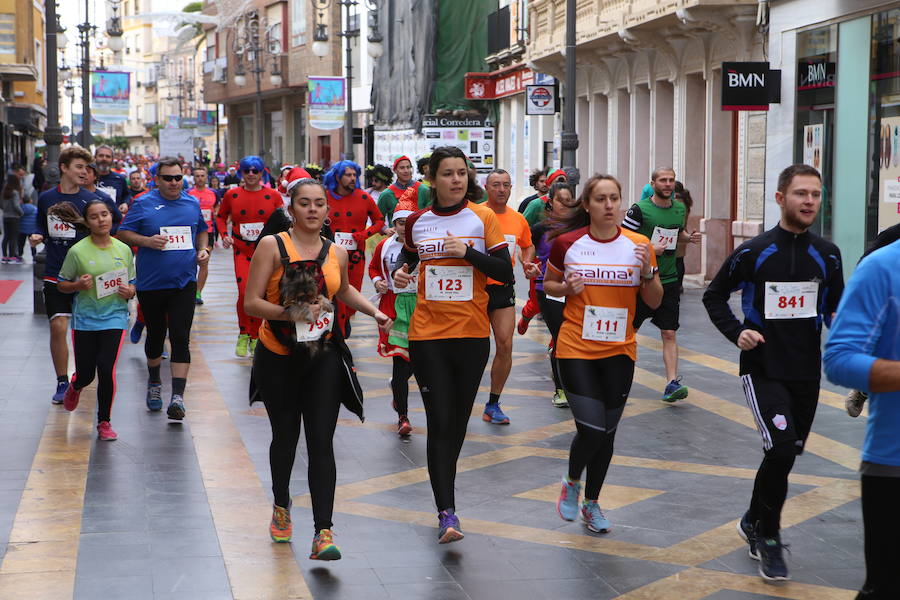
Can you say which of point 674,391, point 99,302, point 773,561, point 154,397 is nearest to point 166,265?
point 99,302

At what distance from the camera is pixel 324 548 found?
228 inches

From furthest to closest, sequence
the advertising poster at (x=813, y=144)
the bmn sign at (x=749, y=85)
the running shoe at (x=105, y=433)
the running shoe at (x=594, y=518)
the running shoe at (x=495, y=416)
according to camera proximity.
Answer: the bmn sign at (x=749, y=85) → the advertising poster at (x=813, y=144) → the running shoe at (x=495, y=416) → the running shoe at (x=105, y=433) → the running shoe at (x=594, y=518)

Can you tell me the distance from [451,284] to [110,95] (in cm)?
3784

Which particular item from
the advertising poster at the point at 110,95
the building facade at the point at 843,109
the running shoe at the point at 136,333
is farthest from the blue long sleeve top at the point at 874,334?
the advertising poster at the point at 110,95

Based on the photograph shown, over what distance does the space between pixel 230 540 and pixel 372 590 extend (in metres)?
0.99

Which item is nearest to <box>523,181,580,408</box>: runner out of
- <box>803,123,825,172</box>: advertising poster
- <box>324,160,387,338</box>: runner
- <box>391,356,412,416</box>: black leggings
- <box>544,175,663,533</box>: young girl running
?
<box>391,356,412,416</box>: black leggings

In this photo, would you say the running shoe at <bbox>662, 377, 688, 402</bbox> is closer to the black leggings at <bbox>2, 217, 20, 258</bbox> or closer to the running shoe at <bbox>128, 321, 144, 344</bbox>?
the running shoe at <bbox>128, 321, 144, 344</bbox>

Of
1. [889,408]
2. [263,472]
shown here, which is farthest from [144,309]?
[889,408]

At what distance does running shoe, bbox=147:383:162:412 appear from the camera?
965cm

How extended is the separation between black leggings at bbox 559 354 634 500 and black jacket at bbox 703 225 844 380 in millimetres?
611

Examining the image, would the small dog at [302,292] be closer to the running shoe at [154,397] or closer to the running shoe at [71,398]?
the running shoe at [71,398]

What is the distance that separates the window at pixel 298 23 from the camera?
60.9m

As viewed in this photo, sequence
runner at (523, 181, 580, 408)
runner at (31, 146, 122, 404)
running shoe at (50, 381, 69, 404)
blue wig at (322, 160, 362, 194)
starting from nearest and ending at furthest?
runner at (523, 181, 580, 408) → runner at (31, 146, 122, 404) → running shoe at (50, 381, 69, 404) → blue wig at (322, 160, 362, 194)

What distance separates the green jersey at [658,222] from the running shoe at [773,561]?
4564 mm
